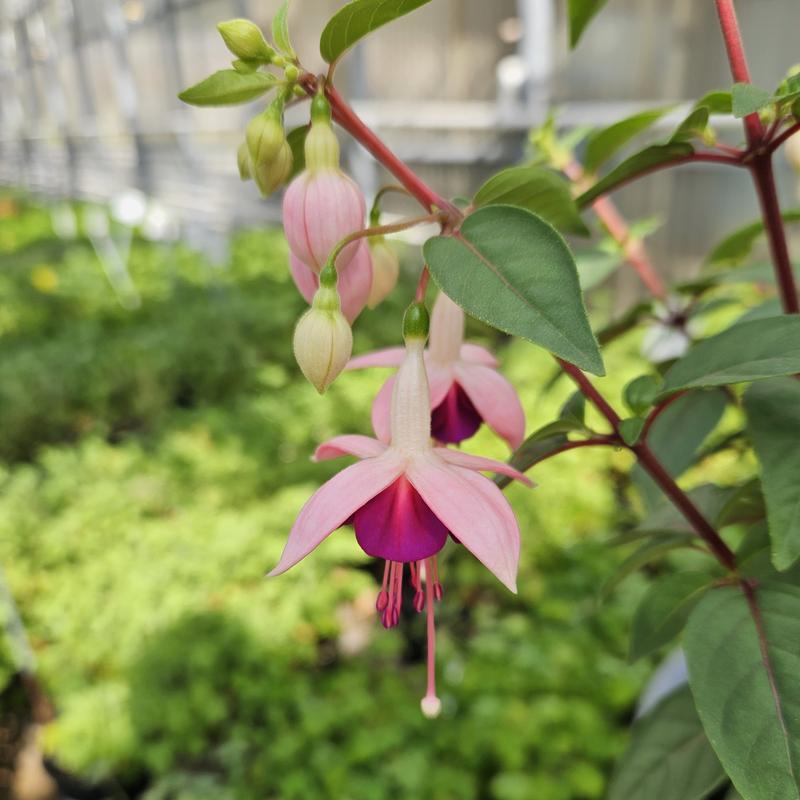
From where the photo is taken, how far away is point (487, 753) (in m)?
1.07

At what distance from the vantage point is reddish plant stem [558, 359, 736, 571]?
0.32 metres

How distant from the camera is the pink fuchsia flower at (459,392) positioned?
1.11 ft

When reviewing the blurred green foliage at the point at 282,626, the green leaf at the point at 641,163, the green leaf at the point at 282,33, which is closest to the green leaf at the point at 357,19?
the green leaf at the point at 282,33

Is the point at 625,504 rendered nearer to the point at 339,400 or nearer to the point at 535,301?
the point at 339,400

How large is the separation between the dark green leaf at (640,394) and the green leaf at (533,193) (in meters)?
0.08

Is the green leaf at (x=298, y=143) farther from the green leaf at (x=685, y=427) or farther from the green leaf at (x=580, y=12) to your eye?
the green leaf at (x=685, y=427)

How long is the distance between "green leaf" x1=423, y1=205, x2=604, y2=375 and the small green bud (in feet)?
0.11

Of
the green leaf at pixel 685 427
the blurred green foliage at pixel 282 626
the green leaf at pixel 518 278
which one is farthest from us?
the blurred green foliage at pixel 282 626

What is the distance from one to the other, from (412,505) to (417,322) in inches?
2.6

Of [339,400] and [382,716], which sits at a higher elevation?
[339,400]

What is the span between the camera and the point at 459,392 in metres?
0.35

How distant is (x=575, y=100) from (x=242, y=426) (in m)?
1.49

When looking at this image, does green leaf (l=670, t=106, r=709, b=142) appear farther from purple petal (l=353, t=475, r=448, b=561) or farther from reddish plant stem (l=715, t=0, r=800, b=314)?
purple petal (l=353, t=475, r=448, b=561)

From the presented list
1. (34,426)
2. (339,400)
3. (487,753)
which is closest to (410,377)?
(487,753)
